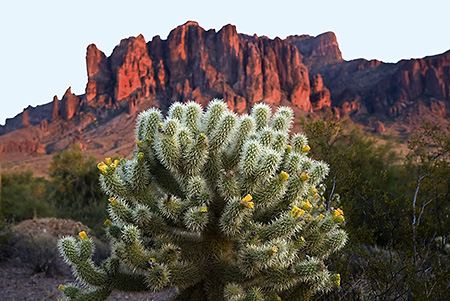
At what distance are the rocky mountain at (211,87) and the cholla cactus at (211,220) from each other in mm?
66387

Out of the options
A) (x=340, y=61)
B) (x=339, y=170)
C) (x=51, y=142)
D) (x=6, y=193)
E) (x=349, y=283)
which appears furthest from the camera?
(x=340, y=61)

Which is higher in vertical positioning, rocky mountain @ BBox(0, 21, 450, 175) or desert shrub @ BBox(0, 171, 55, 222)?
rocky mountain @ BBox(0, 21, 450, 175)

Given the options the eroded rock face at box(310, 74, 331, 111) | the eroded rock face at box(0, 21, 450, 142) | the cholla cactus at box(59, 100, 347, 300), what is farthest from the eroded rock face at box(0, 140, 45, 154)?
the cholla cactus at box(59, 100, 347, 300)

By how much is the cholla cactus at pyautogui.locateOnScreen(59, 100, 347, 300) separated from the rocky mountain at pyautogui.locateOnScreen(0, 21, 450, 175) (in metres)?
66.4

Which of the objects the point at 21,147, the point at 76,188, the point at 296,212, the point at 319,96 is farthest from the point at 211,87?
the point at 296,212

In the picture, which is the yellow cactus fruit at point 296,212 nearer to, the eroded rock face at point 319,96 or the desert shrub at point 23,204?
the desert shrub at point 23,204

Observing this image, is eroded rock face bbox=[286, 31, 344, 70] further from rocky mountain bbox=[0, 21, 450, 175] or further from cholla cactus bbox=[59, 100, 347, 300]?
cholla cactus bbox=[59, 100, 347, 300]

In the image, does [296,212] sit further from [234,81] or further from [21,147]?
[234,81]

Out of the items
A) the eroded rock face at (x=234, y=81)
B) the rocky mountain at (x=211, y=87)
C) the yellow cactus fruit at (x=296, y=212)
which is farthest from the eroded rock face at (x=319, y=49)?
the yellow cactus fruit at (x=296, y=212)

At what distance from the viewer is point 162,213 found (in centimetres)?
310

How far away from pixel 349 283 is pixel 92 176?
51.1 feet

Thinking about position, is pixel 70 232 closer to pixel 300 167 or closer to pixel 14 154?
pixel 300 167

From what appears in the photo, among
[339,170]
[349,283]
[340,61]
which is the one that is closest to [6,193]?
[339,170]

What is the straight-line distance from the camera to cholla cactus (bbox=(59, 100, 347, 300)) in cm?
283
